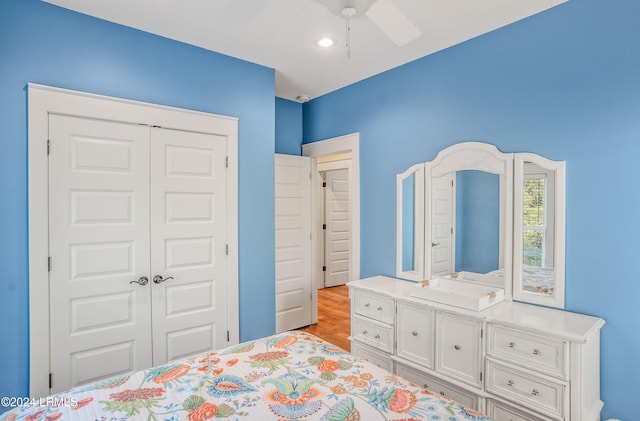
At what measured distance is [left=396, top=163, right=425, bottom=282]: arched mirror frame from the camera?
294 cm

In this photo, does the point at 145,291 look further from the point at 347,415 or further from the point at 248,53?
the point at 248,53

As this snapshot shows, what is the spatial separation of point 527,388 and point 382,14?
2141 mm

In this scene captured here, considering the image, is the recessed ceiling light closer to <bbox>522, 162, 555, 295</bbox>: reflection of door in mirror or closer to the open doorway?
<bbox>522, 162, 555, 295</bbox>: reflection of door in mirror

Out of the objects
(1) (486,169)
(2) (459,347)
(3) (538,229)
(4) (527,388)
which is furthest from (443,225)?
(4) (527,388)

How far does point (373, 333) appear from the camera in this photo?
9.11ft

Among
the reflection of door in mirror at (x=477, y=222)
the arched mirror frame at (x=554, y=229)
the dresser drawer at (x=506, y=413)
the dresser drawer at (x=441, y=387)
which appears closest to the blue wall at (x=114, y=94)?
the dresser drawer at (x=441, y=387)

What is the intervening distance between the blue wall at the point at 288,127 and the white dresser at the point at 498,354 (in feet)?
6.88

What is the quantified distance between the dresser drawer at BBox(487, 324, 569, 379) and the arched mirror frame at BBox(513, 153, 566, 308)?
1.35 ft

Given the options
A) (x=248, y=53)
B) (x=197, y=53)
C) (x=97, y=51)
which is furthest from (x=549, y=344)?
(x=97, y=51)

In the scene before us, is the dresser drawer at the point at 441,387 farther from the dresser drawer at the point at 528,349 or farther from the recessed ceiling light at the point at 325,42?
the recessed ceiling light at the point at 325,42

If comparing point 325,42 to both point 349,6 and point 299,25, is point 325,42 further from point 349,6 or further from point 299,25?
point 349,6

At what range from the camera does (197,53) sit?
9.00ft

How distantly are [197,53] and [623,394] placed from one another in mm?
3598

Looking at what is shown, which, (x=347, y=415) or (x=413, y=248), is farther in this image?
(x=413, y=248)
